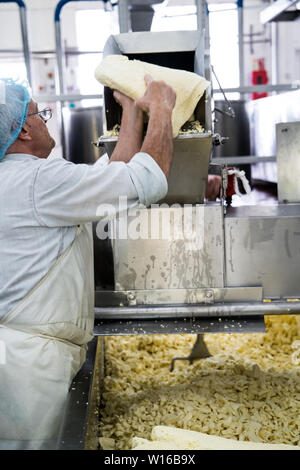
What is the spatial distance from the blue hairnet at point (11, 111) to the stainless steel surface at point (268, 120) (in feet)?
5.72

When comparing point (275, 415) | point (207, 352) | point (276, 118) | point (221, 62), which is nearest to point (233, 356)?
point (207, 352)

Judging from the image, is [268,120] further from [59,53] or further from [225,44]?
[225,44]

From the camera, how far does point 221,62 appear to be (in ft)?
21.7

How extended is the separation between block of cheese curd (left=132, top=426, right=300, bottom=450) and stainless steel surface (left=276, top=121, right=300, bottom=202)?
977 mm

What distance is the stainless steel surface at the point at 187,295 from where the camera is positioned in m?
1.58

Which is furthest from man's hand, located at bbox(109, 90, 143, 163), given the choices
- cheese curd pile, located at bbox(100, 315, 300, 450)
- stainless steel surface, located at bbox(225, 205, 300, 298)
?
cheese curd pile, located at bbox(100, 315, 300, 450)

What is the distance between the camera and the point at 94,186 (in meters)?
1.10

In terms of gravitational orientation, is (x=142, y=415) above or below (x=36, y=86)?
below

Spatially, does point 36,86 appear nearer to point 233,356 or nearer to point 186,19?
point 186,19

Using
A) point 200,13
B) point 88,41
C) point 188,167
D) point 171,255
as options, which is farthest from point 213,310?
point 88,41

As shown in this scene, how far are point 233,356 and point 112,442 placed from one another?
0.70 meters

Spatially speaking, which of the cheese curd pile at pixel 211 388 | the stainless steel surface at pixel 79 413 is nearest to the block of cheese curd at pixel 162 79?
the stainless steel surface at pixel 79 413

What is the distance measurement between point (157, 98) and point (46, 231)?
436mm
